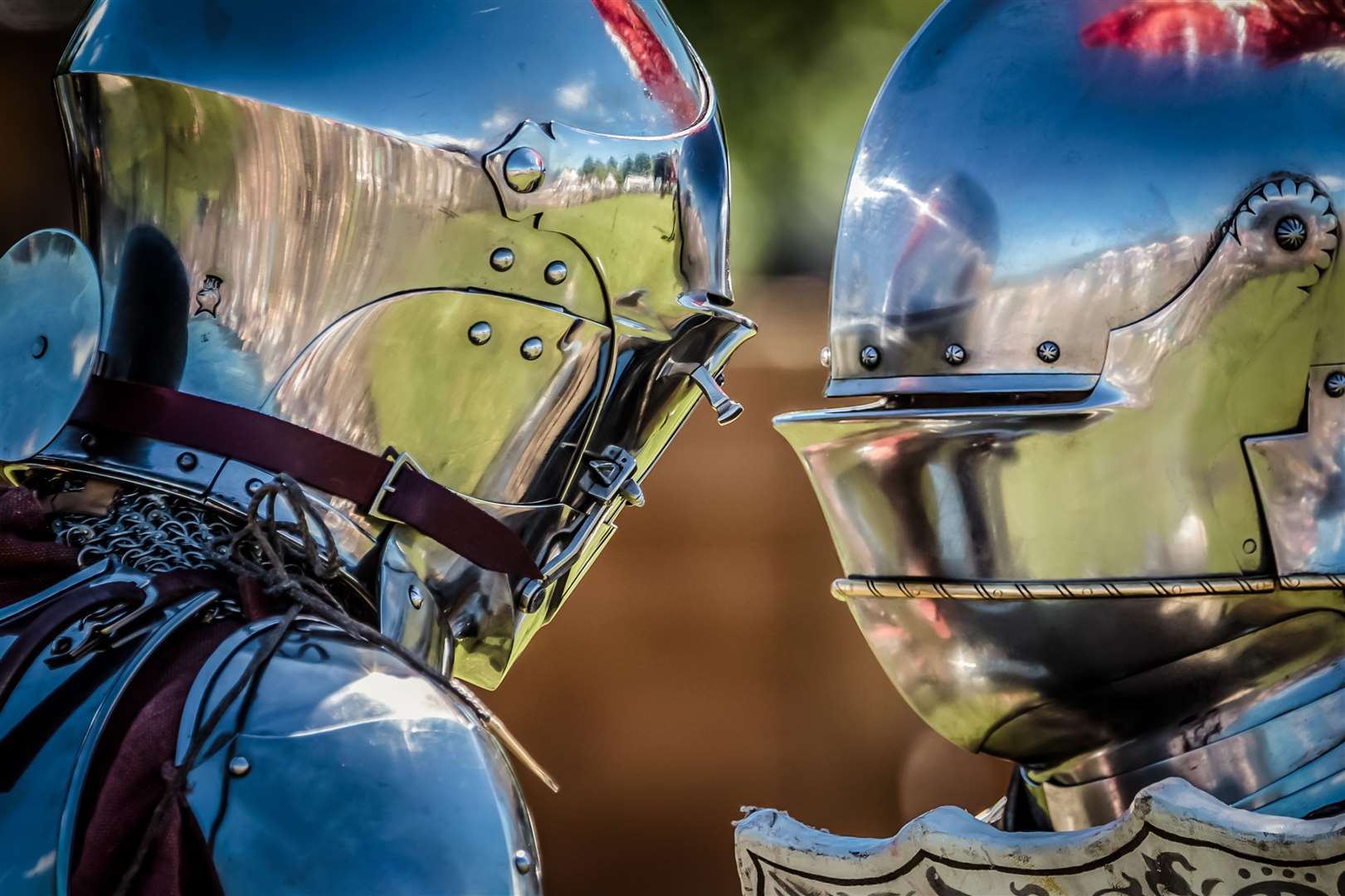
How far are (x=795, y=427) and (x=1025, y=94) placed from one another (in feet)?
1.76

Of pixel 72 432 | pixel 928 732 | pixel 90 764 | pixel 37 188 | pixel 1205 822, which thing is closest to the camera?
pixel 90 764

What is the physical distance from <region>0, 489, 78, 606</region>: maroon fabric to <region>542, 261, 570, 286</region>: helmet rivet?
0.68 meters

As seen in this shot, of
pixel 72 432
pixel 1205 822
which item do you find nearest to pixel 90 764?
pixel 72 432

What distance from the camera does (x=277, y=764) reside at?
6.08ft

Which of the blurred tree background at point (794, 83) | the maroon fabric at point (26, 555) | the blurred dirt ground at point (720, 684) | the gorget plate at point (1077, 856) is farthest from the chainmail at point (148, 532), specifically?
the blurred tree background at point (794, 83)

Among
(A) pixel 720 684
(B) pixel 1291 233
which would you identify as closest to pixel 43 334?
(B) pixel 1291 233

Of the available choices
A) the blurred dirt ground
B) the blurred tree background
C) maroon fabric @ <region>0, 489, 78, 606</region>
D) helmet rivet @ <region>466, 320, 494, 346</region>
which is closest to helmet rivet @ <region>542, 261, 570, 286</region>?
helmet rivet @ <region>466, 320, 494, 346</region>

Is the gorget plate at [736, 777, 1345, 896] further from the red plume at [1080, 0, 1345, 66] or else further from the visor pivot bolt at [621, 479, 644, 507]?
the red plume at [1080, 0, 1345, 66]

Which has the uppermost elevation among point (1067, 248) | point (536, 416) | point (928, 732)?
point (1067, 248)

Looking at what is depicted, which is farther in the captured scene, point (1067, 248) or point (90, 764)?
point (1067, 248)

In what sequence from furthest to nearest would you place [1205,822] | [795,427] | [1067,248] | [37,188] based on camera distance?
1. [37,188]
2. [795,427]
3. [1067,248]
4. [1205,822]

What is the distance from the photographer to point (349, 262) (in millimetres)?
2256

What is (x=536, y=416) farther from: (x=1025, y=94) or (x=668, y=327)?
(x=1025, y=94)

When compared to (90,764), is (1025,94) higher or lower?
higher
